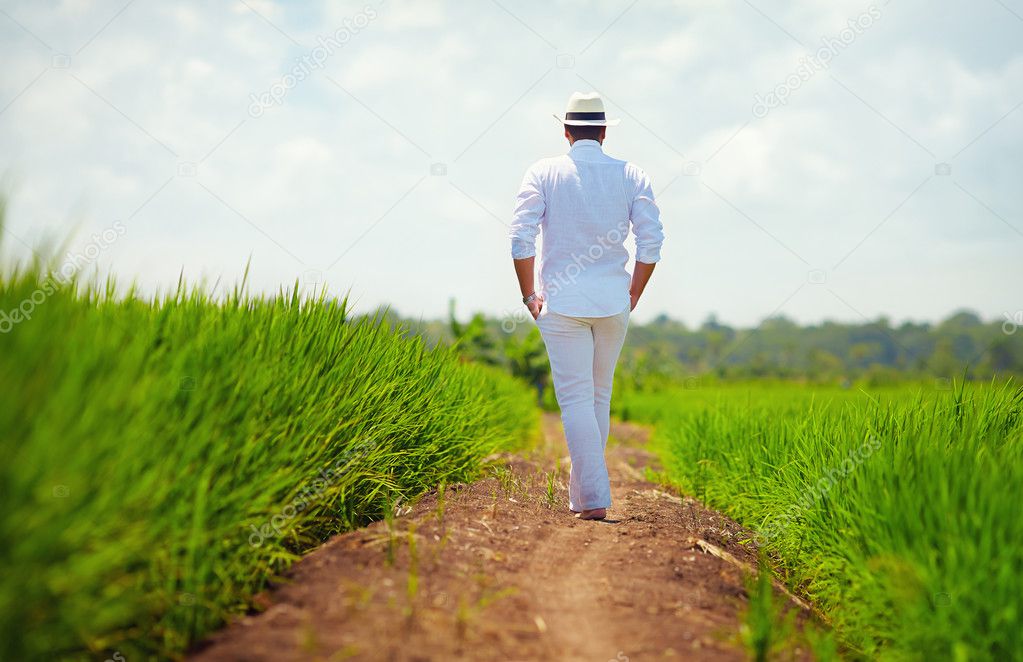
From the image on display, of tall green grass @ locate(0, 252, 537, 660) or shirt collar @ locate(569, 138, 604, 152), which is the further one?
shirt collar @ locate(569, 138, 604, 152)

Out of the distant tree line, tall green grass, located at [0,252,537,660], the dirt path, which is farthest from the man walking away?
the distant tree line

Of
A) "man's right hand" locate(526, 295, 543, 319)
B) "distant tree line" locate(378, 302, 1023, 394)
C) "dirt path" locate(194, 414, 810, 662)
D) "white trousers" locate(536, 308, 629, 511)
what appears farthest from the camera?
"distant tree line" locate(378, 302, 1023, 394)

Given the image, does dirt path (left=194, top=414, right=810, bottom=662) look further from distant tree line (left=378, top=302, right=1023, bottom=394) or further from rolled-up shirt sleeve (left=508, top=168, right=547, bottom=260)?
distant tree line (left=378, top=302, right=1023, bottom=394)

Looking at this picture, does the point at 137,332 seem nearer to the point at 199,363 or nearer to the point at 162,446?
the point at 199,363

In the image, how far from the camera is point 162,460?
2.23 m

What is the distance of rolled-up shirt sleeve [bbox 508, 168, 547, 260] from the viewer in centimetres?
415

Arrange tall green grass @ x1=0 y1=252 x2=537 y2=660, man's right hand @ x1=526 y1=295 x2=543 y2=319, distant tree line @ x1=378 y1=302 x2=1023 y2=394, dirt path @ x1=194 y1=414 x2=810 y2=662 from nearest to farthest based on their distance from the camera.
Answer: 1. tall green grass @ x1=0 y1=252 x2=537 y2=660
2. dirt path @ x1=194 y1=414 x2=810 y2=662
3. man's right hand @ x1=526 y1=295 x2=543 y2=319
4. distant tree line @ x1=378 y1=302 x2=1023 y2=394

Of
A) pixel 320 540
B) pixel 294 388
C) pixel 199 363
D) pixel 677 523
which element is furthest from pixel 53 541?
pixel 677 523

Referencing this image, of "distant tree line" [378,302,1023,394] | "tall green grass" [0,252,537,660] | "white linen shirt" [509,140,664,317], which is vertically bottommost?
"tall green grass" [0,252,537,660]

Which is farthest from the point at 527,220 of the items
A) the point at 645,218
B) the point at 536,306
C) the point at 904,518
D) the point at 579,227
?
the point at 904,518

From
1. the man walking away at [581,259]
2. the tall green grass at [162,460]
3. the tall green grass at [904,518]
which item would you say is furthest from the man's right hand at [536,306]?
the tall green grass at [904,518]

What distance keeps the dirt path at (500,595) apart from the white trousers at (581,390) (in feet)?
1.11

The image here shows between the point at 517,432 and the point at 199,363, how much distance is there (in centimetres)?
645

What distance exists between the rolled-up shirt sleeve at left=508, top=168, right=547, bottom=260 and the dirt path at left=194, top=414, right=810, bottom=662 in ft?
4.98
